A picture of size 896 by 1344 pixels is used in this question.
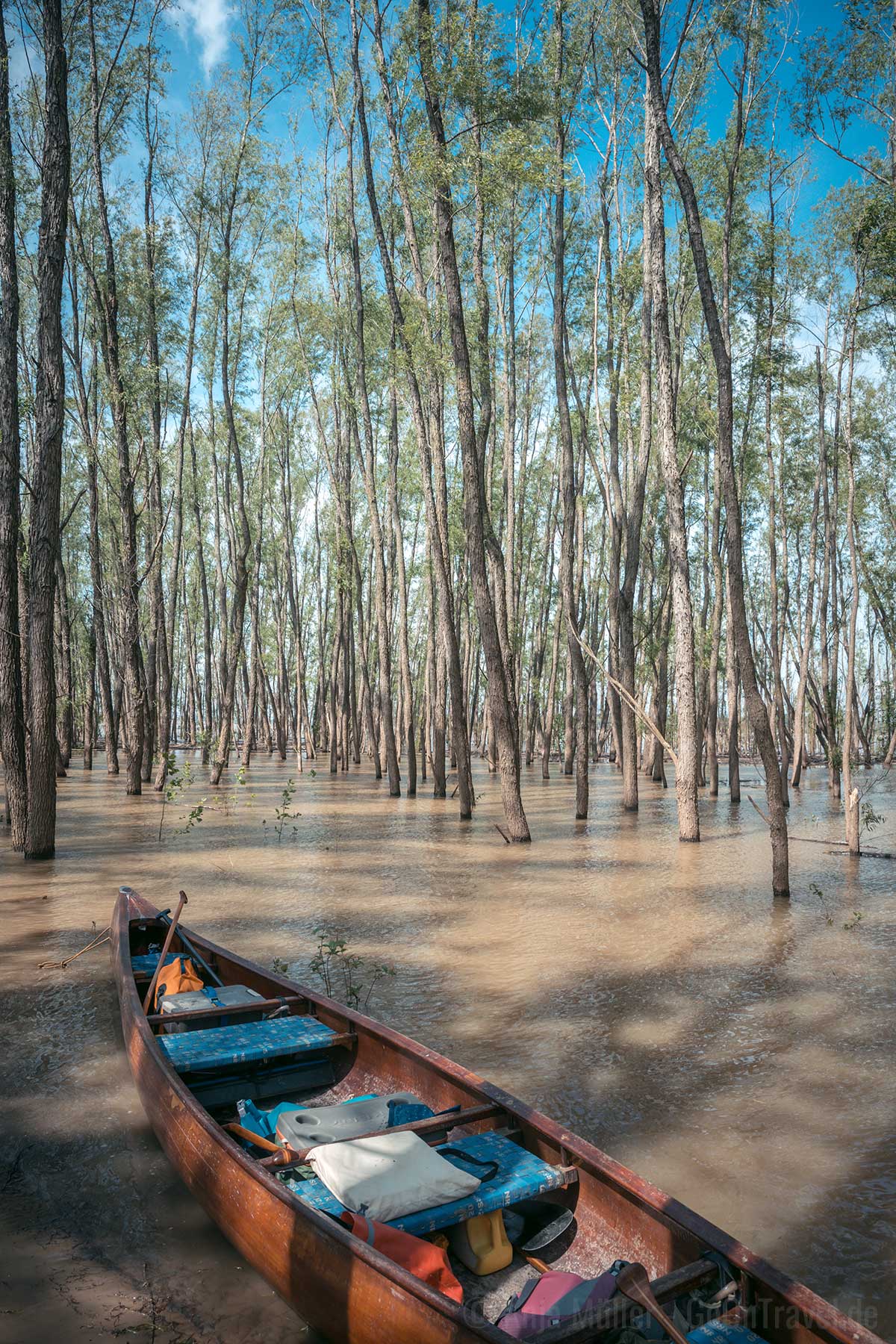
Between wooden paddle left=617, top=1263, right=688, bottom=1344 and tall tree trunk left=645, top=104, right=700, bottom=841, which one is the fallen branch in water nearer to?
tall tree trunk left=645, top=104, right=700, bottom=841

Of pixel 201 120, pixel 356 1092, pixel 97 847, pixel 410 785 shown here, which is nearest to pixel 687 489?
pixel 410 785

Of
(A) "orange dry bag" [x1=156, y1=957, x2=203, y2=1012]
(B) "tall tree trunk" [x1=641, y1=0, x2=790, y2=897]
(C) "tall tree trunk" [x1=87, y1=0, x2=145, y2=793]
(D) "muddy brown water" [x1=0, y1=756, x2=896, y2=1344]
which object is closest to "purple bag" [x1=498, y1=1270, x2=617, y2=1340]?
(D) "muddy brown water" [x1=0, y1=756, x2=896, y2=1344]

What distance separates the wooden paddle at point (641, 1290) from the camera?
1944 millimetres

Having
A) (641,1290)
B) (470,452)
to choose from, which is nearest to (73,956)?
(641,1290)

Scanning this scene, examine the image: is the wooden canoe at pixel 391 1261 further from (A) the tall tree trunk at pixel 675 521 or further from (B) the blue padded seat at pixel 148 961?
(A) the tall tree trunk at pixel 675 521

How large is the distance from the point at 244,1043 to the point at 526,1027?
1.77 m

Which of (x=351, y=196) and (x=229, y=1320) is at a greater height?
(x=351, y=196)

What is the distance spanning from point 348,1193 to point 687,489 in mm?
24667

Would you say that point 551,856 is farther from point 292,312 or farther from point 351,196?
point 292,312

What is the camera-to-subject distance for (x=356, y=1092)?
12.5 ft

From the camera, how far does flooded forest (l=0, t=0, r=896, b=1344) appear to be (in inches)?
153

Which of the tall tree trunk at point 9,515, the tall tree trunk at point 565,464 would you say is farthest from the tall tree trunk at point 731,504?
the tall tree trunk at point 9,515

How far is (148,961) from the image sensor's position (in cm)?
550

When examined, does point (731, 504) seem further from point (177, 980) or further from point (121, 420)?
point (121, 420)
